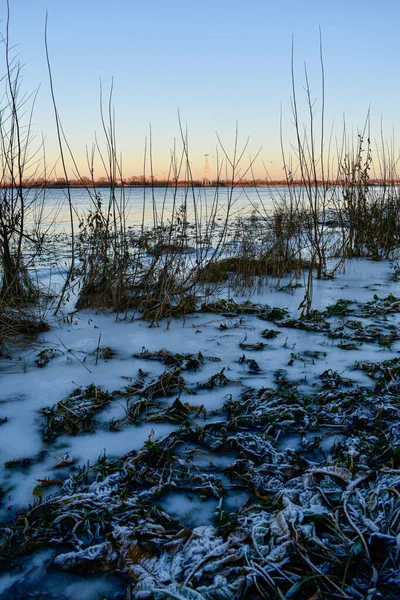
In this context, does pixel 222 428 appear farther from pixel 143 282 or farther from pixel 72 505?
pixel 143 282

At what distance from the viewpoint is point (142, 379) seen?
8.07ft

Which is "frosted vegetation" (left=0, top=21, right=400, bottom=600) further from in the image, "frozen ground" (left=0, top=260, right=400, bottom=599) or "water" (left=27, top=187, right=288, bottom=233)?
"water" (left=27, top=187, right=288, bottom=233)

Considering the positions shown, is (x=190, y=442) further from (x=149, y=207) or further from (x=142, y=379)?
(x=149, y=207)

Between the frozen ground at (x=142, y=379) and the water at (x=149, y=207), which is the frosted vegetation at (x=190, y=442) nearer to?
the frozen ground at (x=142, y=379)

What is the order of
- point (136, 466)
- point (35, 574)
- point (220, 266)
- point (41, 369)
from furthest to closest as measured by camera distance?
1. point (220, 266)
2. point (41, 369)
3. point (136, 466)
4. point (35, 574)

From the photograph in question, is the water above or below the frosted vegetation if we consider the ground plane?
above

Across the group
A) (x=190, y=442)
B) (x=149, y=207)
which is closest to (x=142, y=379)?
(x=190, y=442)

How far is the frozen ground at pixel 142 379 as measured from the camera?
5.05 feet

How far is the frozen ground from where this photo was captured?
154cm

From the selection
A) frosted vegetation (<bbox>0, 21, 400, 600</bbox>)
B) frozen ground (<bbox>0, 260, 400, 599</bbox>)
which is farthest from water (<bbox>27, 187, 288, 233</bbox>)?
frozen ground (<bbox>0, 260, 400, 599</bbox>)

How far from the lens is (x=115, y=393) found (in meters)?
2.28

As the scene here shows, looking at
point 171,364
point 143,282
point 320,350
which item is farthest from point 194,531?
point 143,282

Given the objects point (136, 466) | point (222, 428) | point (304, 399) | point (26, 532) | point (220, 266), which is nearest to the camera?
point (26, 532)

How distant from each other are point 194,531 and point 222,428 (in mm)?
630
